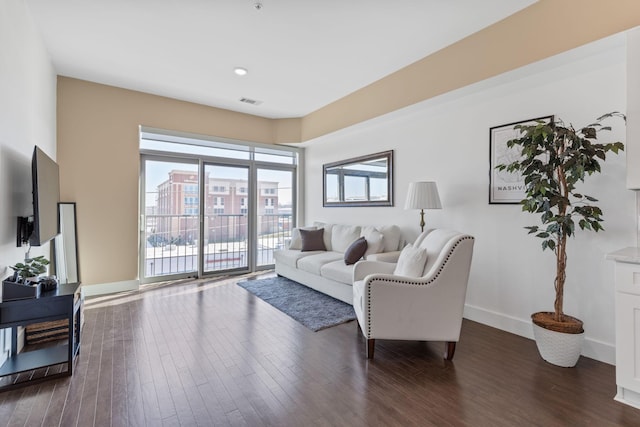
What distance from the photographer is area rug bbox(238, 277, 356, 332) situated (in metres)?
3.25

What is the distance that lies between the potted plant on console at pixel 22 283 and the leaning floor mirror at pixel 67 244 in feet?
5.16

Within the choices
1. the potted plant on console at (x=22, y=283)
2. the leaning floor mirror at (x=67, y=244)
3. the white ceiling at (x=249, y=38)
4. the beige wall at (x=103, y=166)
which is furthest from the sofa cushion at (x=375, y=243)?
the leaning floor mirror at (x=67, y=244)

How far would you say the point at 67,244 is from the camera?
3863 millimetres

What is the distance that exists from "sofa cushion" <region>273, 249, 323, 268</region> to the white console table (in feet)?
11.3

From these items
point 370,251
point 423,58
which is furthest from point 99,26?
point 370,251

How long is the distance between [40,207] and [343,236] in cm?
349

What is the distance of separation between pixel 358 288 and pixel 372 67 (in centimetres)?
263

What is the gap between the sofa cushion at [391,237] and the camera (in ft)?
13.1

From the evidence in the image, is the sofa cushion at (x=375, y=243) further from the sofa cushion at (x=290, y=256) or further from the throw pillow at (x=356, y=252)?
the sofa cushion at (x=290, y=256)

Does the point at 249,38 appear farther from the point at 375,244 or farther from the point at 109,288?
the point at 109,288

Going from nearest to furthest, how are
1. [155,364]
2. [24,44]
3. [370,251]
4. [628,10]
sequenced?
[628,10], [155,364], [24,44], [370,251]

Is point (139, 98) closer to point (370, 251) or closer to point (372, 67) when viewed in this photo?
point (372, 67)

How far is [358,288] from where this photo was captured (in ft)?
8.86

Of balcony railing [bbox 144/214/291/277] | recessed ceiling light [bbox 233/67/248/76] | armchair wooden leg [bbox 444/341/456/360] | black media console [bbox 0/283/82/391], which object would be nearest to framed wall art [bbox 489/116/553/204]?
armchair wooden leg [bbox 444/341/456/360]
